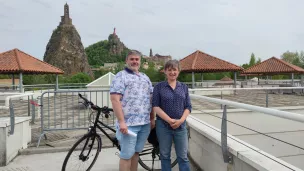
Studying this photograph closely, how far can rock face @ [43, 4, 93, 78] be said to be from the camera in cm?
6756

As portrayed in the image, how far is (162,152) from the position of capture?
2.94 metres

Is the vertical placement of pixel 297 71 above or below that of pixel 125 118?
above

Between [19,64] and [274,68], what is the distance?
17758mm

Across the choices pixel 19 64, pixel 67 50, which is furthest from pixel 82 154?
pixel 67 50

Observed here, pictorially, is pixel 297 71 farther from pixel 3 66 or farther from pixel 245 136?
pixel 3 66

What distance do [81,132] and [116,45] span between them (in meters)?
100

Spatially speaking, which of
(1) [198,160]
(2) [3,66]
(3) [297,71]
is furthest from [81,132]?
(3) [297,71]

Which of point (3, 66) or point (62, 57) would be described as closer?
point (3, 66)

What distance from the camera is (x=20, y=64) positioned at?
1650 centimetres

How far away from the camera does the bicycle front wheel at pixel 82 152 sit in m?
3.49

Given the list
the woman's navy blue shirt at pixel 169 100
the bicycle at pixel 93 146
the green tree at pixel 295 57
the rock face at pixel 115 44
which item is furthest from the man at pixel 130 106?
the rock face at pixel 115 44

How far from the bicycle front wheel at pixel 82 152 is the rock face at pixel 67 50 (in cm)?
6612

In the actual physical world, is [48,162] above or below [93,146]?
below

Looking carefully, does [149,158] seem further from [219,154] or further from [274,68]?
[274,68]
